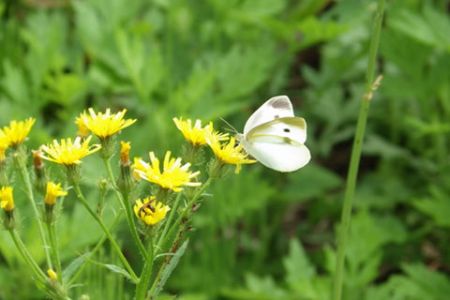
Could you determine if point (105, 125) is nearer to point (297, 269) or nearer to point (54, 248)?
point (54, 248)

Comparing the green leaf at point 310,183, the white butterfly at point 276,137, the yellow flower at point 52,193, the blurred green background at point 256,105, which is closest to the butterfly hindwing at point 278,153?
the white butterfly at point 276,137

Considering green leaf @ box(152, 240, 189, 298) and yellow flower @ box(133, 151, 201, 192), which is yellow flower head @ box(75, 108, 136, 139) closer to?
yellow flower @ box(133, 151, 201, 192)

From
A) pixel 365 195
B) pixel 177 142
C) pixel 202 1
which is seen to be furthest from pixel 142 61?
pixel 365 195

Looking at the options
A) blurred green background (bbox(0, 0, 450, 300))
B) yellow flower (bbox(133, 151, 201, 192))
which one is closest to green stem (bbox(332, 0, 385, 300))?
yellow flower (bbox(133, 151, 201, 192))

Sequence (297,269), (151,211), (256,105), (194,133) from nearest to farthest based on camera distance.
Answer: (151,211), (194,133), (297,269), (256,105)

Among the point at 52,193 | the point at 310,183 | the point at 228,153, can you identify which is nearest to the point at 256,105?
the point at 310,183

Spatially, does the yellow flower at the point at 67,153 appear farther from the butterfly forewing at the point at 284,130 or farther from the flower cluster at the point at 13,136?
the butterfly forewing at the point at 284,130
